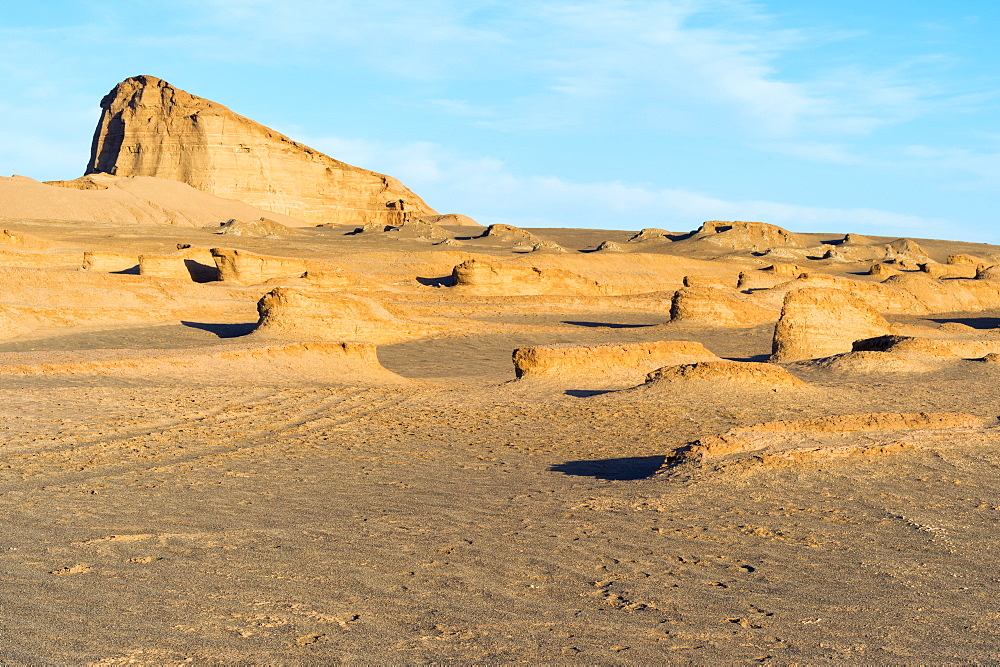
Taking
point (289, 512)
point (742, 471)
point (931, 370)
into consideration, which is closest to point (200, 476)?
point (289, 512)

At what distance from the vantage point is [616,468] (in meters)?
7.64

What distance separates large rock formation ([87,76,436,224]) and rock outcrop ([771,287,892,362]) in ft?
205

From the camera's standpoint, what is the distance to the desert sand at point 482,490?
3729 millimetres

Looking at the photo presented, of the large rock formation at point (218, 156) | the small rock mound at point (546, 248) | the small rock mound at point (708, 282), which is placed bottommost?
the small rock mound at point (708, 282)

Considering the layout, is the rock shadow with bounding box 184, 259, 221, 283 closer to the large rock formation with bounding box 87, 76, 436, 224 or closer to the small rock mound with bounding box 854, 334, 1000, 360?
the small rock mound with bounding box 854, 334, 1000, 360

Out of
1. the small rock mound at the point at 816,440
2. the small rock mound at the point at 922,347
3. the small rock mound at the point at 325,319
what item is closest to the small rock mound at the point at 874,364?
the small rock mound at the point at 922,347

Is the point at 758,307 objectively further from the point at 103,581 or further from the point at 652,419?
the point at 103,581

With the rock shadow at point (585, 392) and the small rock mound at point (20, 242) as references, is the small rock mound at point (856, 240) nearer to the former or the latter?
the small rock mound at point (20, 242)

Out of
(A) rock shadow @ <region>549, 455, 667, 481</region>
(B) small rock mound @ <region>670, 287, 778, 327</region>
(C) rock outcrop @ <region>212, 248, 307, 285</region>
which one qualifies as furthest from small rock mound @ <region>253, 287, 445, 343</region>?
(A) rock shadow @ <region>549, 455, 667, 481</region>

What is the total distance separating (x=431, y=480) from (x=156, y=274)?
71.5ft

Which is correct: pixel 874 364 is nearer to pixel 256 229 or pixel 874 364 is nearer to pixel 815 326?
pixel 815 326

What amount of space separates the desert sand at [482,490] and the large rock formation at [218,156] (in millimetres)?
52912

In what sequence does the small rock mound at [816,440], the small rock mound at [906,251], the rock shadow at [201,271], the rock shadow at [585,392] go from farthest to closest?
the small rock mound at [906,251], the rock shadow at [201,271], the rock shadow at [585,392], the small rock mound at [816,440]

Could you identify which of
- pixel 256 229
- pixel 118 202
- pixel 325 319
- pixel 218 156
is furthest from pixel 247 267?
pixel 218 156
